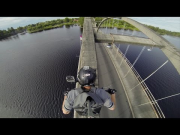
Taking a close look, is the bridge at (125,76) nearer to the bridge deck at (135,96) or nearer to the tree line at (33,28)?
the bridge deck at (135,96)

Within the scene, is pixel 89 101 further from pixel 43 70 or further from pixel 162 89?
pixel 43 70

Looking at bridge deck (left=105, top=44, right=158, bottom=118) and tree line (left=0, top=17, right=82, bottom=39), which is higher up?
tree line (left=0, top=17, right=82, bottom=39)

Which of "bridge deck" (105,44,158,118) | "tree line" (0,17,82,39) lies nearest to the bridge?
"bridge deck" (105,44,158,118)

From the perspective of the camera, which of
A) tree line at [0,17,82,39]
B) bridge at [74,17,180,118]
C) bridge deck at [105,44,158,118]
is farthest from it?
tree line at [0,17,82,39]

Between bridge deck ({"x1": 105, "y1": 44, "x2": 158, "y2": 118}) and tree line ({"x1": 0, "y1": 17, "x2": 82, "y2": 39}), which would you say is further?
tree line ({"x1": 0, "y1": 17, "x2": 82, "y2": 39})

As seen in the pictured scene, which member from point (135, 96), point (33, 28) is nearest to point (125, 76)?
point (135, 96)

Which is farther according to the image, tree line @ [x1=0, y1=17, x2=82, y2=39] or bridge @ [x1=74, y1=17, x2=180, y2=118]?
tree line @ [x1=0, y1=17, x2=82, y2=39]

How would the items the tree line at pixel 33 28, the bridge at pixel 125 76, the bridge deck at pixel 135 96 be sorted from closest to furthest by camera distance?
the bridge at pixel 125 76
the bridge deck at pixel 135 96
the tree line at pixel 33 28

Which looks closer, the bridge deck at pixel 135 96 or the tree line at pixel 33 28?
the bridge deck at pixel 135 96

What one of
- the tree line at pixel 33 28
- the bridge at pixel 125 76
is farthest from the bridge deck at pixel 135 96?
the tree line at pixel 33 28

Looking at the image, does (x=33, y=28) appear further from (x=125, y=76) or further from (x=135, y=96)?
(x=135, y=96)

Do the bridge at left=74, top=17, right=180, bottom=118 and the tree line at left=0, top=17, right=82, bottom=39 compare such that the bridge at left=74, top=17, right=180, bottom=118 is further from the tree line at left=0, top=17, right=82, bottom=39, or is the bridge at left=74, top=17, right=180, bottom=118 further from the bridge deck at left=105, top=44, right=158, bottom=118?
the tree line at left=0, top=17, right=82, bottom=39

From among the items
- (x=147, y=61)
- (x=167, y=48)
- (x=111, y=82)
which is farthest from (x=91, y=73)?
(x=147, y=61)

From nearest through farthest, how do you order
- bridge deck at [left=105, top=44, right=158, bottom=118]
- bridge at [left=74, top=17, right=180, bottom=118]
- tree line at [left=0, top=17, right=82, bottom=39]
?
bridge at [left=74, top=17, right=180, bottom=118]
bridge deck at [left=105, top=44, right=158, bottom=118]
tree line at [left=0, top=17, right=82, bottom=39]
